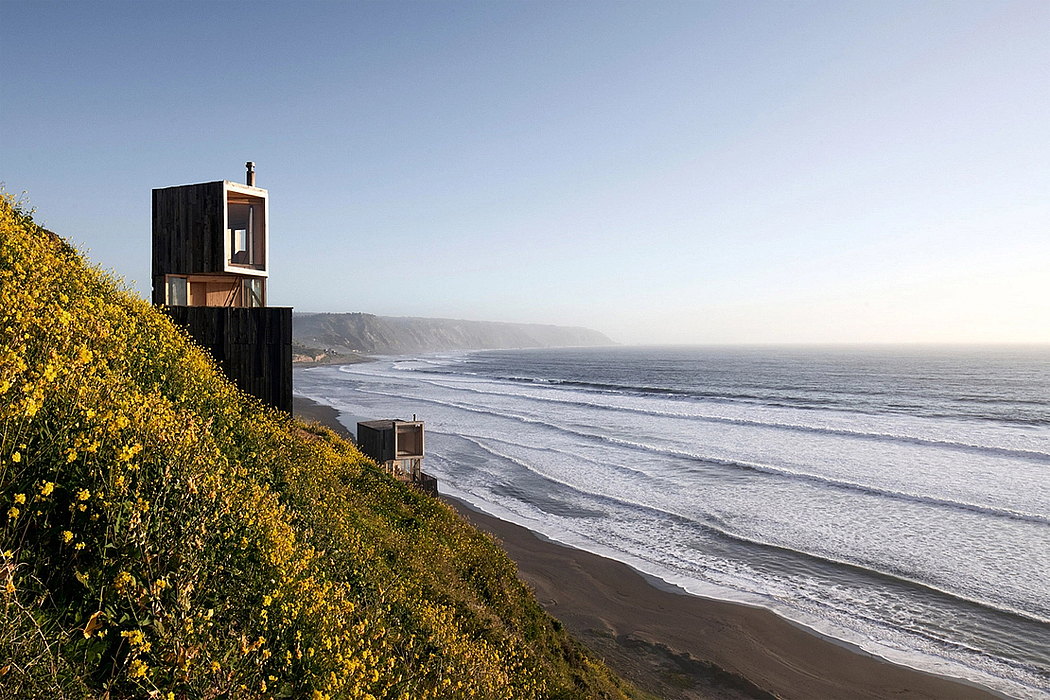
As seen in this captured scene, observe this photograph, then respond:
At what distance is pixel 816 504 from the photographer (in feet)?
71.3

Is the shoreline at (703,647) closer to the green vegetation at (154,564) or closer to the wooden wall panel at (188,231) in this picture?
the green vegetation at (154,564)

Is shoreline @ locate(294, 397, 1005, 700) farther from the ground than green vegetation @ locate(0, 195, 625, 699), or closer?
closer

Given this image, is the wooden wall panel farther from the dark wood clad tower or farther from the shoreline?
the shoreline

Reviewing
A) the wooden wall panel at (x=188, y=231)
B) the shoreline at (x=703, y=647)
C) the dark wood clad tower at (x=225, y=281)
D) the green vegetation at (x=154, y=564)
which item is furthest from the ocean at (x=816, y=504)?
the wooden wall panel at (x=188, y=231)

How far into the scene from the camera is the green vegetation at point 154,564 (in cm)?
301

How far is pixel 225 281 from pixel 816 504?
2123cm

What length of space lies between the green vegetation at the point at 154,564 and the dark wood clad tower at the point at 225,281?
5.03 m

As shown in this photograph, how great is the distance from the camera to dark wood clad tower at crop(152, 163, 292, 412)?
1237 cm

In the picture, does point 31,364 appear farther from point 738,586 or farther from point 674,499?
point 674,499

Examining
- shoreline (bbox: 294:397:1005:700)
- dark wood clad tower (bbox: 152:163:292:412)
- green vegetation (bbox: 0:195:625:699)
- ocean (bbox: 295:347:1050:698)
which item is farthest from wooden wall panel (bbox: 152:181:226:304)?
ocean (bbox: 295:347:1050:698)

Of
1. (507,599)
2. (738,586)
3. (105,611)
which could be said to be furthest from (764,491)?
(105,611)

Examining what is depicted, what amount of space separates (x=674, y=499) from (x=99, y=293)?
19.4m

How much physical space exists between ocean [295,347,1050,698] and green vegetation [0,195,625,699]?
33.1 feet

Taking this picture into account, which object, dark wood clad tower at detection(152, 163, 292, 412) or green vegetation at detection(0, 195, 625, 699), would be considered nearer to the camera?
green vegetation at detection(0, 195, 625, 699)
